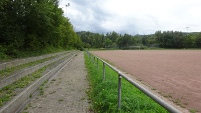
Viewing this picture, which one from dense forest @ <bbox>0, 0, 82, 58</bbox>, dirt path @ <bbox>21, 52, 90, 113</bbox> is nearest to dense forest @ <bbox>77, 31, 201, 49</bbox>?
dense forest @ <bbox>0, 0, 82, 58</bbox>

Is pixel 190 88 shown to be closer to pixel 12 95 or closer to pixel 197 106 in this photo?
pixel 197 106

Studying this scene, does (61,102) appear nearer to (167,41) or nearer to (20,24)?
(20,24)

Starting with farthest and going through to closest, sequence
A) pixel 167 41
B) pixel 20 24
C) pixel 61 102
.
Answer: pixel 167 41
pixel 20 24
pixel 61 102

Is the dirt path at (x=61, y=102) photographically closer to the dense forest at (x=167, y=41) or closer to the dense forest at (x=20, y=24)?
the dense forest at (x=20, y=24)

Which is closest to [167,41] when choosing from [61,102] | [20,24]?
[20,24]

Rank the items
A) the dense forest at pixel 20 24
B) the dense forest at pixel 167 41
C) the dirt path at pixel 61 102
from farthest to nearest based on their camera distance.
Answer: the dense forest at pixel 167 41 < the dense forest at pixel 20 24 < the dirt path at pixel 61 102

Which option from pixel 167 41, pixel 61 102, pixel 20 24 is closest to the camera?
pixel 61 102

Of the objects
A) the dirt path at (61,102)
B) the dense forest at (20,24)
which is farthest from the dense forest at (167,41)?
the dirt path at (61,102)

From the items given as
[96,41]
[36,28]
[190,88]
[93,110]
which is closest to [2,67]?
[93,110]

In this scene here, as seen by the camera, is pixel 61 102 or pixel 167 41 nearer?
pixel 61 102

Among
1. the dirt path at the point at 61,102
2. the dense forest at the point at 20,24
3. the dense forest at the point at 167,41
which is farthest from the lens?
the dense forest at the point at 167,41

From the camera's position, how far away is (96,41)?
414 ft

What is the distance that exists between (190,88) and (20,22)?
1944 centimetres

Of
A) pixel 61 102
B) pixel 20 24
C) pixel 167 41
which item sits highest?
pixel 20 24
